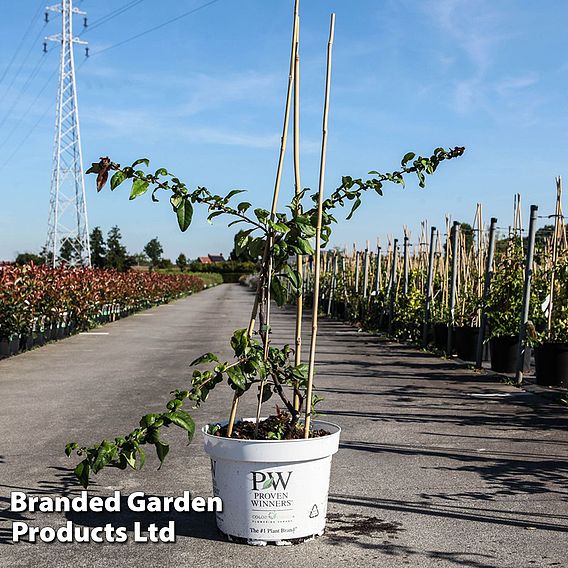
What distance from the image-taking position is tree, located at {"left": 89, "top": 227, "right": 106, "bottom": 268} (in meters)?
56.2

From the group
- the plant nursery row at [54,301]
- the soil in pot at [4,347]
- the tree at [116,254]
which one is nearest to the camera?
the soil in pot at [4,347]

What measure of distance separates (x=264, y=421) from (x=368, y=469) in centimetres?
135

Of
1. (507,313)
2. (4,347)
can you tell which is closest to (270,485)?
(507,313)

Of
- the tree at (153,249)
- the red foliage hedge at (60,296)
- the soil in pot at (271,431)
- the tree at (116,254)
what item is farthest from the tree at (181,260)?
the soil in pot at (271,431)

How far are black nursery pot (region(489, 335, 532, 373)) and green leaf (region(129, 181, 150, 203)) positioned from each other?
7.78 metres

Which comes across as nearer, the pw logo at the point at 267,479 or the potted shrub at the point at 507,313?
the pw logo at the point at 267,479

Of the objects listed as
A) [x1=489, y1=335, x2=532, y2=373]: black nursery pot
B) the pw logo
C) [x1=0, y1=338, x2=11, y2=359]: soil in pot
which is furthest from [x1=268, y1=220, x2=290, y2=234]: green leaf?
[x1=0, y1=338, x2=11, y2=359]: soil in pot

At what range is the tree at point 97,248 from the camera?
56.2 meters

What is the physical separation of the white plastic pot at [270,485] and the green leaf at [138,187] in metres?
1.26

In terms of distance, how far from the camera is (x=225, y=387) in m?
9.54

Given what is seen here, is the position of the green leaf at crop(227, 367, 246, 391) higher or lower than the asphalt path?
higher

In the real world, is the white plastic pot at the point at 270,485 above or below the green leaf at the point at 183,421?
below

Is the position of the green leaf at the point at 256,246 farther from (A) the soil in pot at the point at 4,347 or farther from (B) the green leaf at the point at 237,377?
(A) the soil in pot at the point at 4,347

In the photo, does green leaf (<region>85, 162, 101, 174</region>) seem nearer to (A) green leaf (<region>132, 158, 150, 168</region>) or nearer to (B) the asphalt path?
(A) green leaf (<region>132, 158, 150, 168</region>)
